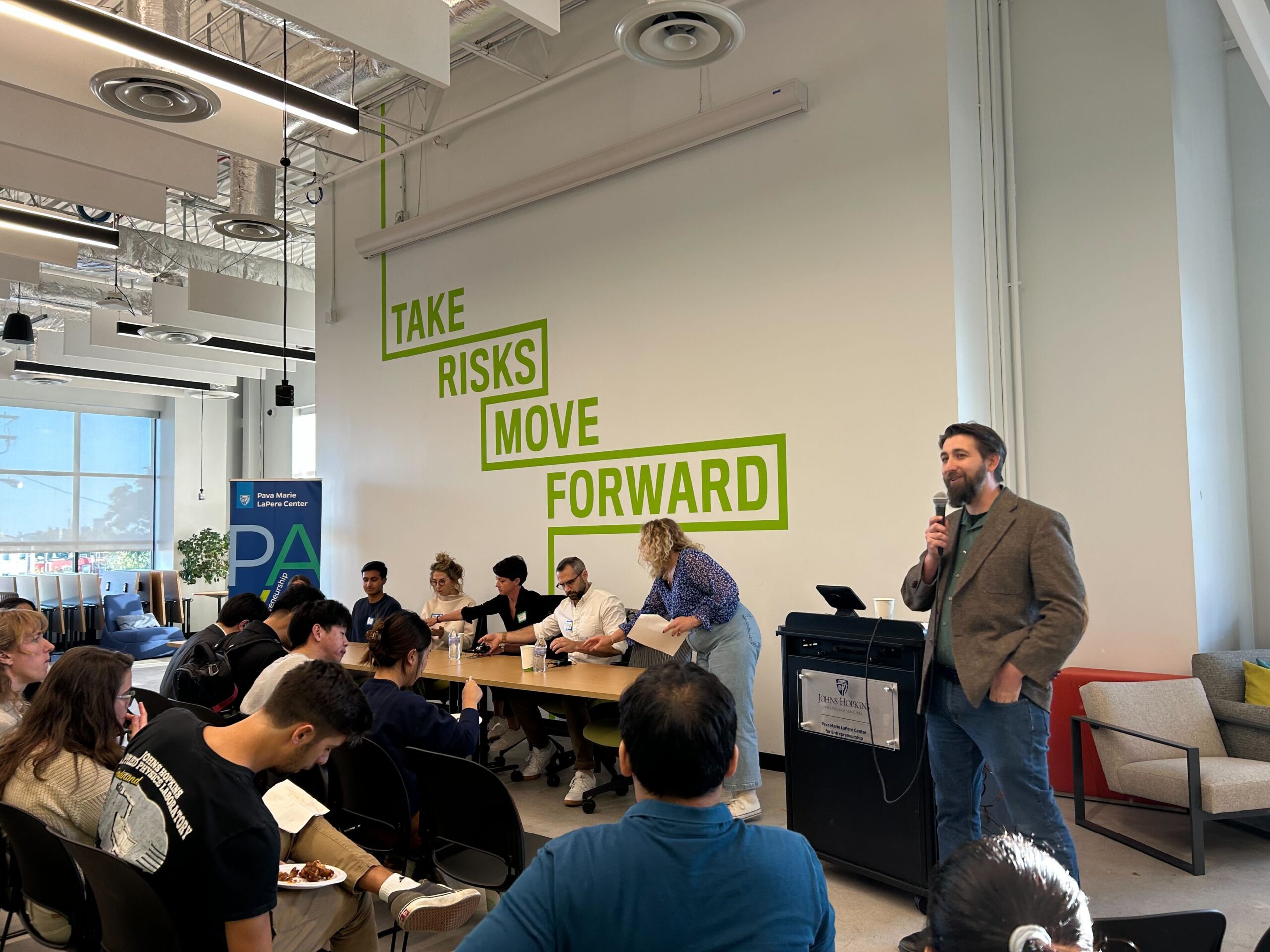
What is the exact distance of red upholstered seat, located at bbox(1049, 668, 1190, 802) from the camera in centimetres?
437

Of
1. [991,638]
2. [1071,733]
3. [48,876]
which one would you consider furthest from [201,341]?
[991,638]

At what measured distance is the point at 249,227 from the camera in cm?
632

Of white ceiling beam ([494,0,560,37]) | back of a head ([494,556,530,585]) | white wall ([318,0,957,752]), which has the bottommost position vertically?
back of a head ([494,556,530,585])

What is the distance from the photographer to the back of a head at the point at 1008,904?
798 mm

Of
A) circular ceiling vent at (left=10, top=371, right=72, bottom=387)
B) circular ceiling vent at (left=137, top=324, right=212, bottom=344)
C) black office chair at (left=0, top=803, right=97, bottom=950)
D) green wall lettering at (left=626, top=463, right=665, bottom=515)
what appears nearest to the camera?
black office chair at (left=0, top=803, right=97, bottom=950)

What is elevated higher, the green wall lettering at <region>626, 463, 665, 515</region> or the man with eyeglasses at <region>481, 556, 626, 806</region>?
the green wall lettering at <region>626, 463, 665, 515</region>

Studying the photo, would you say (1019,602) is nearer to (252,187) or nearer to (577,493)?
(577,493)

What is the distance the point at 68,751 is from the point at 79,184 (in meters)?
4.77

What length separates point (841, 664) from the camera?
336 cm

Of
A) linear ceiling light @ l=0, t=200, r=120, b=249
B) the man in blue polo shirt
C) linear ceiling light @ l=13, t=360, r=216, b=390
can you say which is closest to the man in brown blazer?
the man in blue polo shirt

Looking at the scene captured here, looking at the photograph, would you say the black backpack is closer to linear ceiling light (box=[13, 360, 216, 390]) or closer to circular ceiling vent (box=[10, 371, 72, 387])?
linear ceiling light (box=[13, 360, 216, 390])

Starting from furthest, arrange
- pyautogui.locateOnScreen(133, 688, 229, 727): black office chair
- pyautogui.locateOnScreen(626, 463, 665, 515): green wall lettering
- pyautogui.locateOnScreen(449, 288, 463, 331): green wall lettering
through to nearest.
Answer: pyautogui.locateOnScreen(449, 288, 463, 331): green wall lettering < pyautogui.locateOnScreen(626, 463, 665, 515): green wall lettering < pyautogui.locateOnScreen(133, 688, 229, 727): black office chair

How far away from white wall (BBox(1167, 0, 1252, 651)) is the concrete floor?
990mm

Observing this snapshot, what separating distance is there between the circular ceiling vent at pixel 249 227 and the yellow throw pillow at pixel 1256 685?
6.36m
